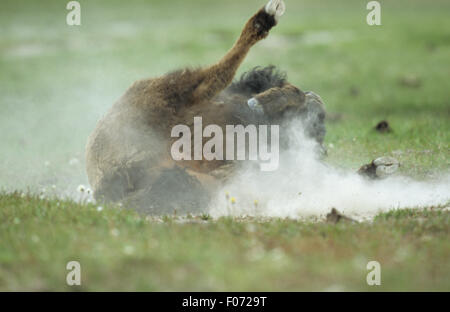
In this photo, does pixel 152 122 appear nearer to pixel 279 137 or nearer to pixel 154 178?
pixel 154 178

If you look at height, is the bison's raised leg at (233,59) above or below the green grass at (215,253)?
above

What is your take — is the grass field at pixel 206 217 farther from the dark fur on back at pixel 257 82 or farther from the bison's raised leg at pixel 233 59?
the dark fur on back at pixel 257 82

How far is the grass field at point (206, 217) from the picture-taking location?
11.3 feet

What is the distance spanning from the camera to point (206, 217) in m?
5.18

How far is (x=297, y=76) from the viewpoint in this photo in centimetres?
1602

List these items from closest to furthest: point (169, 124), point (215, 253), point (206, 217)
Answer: point (215, 253), point (206, 217), point (169, 124)

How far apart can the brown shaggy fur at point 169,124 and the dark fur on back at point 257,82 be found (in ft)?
0.26

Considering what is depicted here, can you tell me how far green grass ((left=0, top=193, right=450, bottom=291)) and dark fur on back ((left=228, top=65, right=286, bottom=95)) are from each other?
1.83 metres

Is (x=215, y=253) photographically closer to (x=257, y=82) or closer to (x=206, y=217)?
(x=206, y=217)

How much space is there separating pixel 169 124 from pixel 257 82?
1.18m

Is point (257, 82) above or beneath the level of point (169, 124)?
above

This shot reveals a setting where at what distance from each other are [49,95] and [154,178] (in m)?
11.3

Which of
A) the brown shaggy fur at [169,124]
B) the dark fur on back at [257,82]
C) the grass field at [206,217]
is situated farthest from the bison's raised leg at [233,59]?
the grass field at [206,217]

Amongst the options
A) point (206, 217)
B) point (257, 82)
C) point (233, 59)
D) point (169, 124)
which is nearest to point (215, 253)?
point (206, 217)
